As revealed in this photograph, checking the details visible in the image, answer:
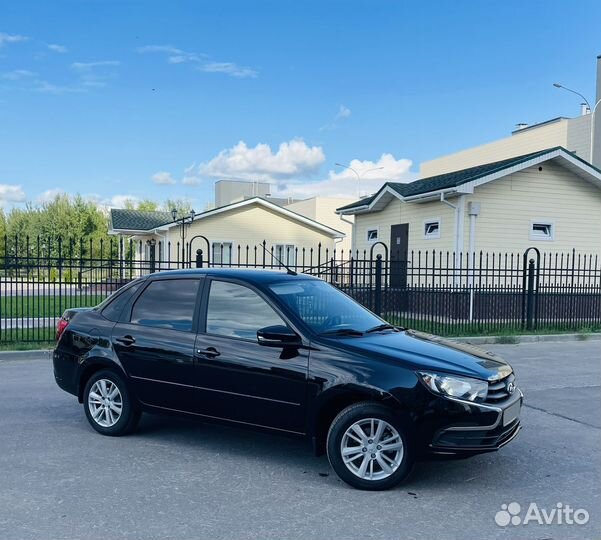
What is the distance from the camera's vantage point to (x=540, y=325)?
1438 centimetres

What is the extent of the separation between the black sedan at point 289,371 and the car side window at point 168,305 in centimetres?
1

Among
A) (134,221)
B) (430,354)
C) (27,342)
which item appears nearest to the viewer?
(430,354)

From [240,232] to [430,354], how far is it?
26.9 meters

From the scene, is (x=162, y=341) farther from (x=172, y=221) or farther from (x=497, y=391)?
(x=172, y=221)

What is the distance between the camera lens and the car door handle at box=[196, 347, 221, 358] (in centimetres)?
484

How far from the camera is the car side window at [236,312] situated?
4789 millimetres

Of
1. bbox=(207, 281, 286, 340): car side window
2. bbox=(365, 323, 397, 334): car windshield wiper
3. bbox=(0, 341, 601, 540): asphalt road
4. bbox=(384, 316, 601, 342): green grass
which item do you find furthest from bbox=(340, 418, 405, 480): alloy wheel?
bbox=(384, 316, 601, 342): green grass

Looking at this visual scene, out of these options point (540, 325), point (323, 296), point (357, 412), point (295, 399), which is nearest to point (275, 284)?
point (323, 296)

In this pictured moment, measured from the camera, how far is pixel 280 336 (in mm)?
4500

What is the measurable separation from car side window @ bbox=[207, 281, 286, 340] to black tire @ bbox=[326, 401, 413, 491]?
3.05ft

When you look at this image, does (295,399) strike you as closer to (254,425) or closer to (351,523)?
(254,425)

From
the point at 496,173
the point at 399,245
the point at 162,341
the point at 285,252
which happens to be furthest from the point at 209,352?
the point at 285,252

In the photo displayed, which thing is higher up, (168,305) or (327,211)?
(327,211)

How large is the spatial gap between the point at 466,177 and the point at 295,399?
13.2 metres
